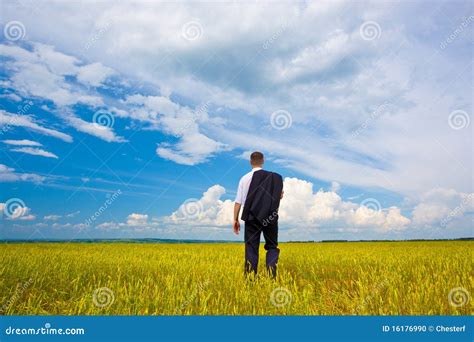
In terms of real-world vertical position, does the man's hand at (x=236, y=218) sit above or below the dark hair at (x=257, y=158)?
below

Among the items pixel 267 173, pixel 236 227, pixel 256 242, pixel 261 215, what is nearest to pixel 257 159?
pixel 267 173

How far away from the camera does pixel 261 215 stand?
21.9 ft

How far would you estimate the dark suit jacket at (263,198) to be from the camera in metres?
6.73

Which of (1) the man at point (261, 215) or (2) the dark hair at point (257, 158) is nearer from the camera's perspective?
(1) the man at point (261, 215)

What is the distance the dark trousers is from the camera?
6762 millimetres

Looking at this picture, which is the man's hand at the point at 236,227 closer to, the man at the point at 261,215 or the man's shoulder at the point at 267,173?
the man at the point at 261,215

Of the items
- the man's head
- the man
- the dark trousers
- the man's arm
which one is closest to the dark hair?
the man's head

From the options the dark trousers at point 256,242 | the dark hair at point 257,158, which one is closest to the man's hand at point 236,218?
the dark trousers at point 256,242

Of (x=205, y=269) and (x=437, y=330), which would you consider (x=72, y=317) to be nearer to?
(x=205, y=269)

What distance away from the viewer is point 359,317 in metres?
4.21

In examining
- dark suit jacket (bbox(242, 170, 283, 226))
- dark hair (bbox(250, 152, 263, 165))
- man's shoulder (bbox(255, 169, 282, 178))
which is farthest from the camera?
dark hair (bbox(250, 152, 263, 165))

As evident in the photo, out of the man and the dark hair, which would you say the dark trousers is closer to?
the man

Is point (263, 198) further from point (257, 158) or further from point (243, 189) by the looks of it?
point (257, 158)

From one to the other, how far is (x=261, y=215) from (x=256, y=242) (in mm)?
526
